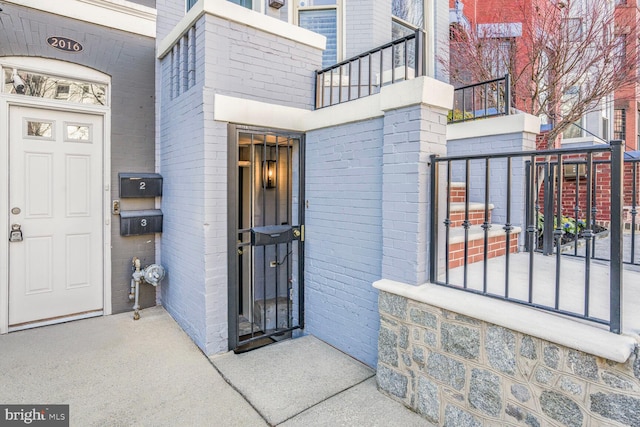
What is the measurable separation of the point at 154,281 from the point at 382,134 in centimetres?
270

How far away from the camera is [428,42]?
20.1 ft

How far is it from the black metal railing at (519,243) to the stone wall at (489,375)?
206mm

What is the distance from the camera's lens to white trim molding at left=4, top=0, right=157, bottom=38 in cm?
329

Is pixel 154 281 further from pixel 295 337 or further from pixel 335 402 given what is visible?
pixel 335 402

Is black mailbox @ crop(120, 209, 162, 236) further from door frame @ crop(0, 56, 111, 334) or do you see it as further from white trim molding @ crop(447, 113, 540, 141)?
white trim molding @ crop(447, 113, 540, 141)

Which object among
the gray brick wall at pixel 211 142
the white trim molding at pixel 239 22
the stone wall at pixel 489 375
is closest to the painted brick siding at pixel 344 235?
the stone wall at pixel 489 375

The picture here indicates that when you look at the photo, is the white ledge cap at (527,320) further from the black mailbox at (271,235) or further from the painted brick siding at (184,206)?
the painted brick siding at (184,206)

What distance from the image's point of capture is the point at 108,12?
356 centimetres

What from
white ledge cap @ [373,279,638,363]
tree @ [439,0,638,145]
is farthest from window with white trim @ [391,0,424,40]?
white ledge cap @ [373,279,638,363]

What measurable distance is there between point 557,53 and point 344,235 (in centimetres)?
432

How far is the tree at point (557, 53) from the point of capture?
4848mm

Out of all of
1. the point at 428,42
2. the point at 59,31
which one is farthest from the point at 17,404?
the point at 428,42

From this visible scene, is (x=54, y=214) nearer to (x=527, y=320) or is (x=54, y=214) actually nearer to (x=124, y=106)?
(x=124, y=106)

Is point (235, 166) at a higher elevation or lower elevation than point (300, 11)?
lower
